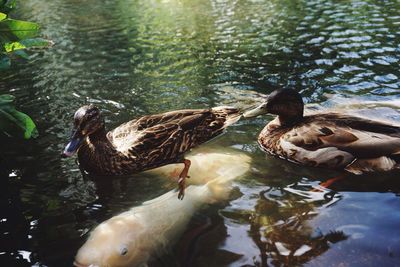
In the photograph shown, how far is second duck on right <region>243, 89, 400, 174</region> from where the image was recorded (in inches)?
235

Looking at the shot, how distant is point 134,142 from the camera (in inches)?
265

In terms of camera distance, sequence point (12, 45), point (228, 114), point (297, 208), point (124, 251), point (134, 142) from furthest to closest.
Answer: point (228, 114), point (134, 142), point (297, 208), point (12, 45), point (124, 251)

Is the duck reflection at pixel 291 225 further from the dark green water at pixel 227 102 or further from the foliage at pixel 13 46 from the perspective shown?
the foliage at pixel 13 46

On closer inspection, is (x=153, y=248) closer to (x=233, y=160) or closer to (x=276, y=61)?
(x=233, y=160)

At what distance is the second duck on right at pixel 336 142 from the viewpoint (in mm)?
5980

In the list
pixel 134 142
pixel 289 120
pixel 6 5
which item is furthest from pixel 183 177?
pixel 6 5

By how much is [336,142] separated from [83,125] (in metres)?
3.58

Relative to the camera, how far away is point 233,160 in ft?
22.5

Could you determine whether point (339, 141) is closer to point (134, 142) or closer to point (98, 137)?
point (134, 142)

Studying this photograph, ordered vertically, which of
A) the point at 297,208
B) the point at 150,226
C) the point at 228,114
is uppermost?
the point at 228,114

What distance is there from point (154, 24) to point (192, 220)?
1397cm

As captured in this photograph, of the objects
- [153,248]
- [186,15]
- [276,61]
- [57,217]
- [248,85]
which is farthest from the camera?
[186,15]

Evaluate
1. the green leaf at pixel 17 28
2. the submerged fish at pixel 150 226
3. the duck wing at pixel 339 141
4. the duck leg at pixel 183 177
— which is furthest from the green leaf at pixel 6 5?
the duck wing at pixel 339 141

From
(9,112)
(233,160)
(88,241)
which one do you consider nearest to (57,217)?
(88,241)
